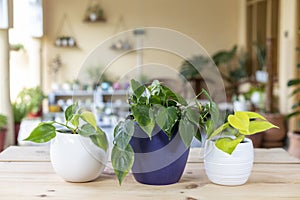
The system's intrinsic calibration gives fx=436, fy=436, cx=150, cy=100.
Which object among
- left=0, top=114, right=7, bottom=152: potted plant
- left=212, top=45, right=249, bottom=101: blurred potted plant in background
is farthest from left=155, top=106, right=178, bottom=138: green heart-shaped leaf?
left=212, top=45, right=249, bottom=101: blurred potted plant in background

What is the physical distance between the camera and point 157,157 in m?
1.25

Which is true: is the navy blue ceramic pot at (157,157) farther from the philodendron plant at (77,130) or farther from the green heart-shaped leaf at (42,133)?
the green heart-shaped leaf at (42,133)

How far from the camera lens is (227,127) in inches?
51.0

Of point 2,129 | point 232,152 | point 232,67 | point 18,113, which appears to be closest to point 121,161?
point 232,152

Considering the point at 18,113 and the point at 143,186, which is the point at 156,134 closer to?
the point at 143,186

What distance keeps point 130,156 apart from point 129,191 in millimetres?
100

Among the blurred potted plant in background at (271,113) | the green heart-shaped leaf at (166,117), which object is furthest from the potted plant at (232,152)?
the blurred potted plant in background at (271,113)

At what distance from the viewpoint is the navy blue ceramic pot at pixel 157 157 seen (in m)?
1.23

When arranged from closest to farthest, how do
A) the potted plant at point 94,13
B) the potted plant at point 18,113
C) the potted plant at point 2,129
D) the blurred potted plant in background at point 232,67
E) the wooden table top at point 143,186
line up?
1. the wooden table top at point 143,186
2. the potted plant at point 2,129
3. the potted plant at point 18,113
4. the blurred potted plant in background at point 232,67
5. the potted plant at point 94,13

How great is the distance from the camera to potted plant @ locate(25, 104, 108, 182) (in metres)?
1.25

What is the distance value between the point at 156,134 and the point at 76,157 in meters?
Answer: 0.24

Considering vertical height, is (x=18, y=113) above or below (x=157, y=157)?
below

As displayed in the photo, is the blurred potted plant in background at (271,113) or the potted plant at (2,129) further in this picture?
the blurred potted plant in background at (271,113)

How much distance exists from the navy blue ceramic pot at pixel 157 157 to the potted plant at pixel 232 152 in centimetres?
8
